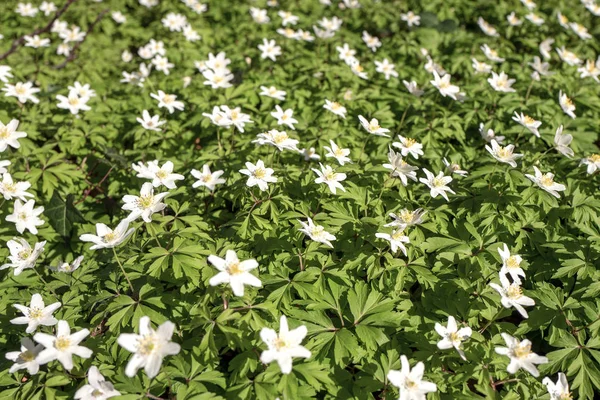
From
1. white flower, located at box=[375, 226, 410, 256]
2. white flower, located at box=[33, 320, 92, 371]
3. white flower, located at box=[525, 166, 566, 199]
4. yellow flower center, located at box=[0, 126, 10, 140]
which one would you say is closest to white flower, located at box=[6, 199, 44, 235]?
yellow flower center, located at box=[0, 126, 10, 140]

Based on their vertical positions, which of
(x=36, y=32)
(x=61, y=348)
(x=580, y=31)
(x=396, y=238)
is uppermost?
(x=580, y=31)

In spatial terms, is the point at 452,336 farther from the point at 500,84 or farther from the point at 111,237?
the point at 500,84

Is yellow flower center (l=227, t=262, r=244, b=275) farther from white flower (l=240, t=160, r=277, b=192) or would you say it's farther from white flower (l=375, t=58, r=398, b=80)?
white flower (l=375, t=58, r=398, b=80)

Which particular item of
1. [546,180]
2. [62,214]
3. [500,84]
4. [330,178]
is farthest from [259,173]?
[500,84]

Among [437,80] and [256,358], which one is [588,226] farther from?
[256,358]

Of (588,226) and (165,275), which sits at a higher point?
(588,226)

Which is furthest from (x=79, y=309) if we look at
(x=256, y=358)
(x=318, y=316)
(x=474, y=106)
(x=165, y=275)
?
(x=474, y=106)
